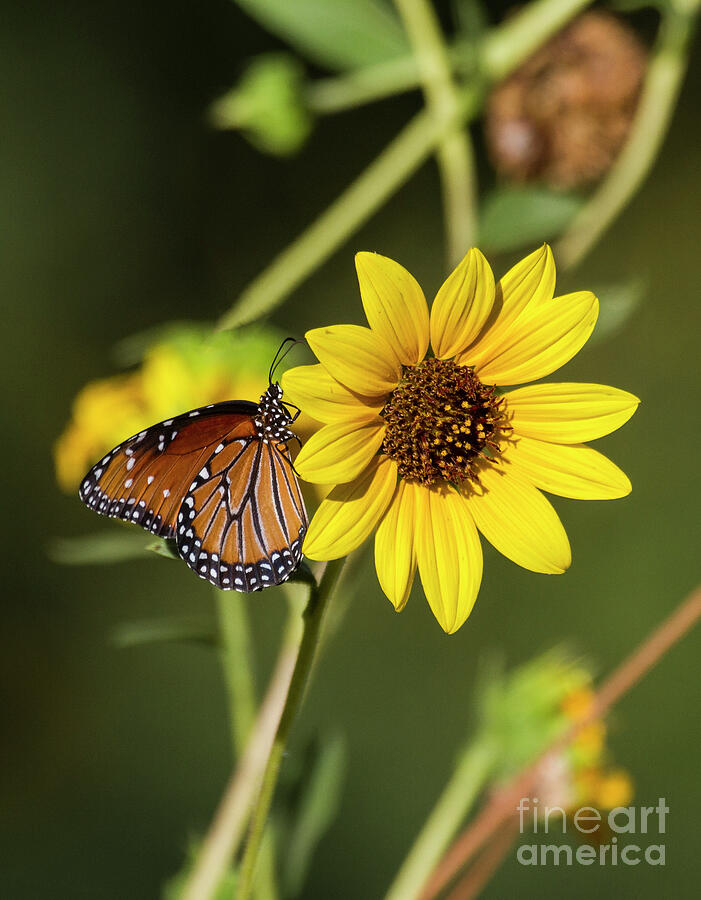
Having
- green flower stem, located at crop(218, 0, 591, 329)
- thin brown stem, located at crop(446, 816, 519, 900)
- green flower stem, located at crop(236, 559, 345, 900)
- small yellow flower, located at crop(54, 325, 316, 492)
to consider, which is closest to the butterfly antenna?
small yellow flower, located at crop(54, 325, 316, 492)

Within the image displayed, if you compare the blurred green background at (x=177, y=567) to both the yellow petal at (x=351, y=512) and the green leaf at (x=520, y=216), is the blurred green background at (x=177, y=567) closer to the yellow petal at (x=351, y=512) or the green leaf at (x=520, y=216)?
the green leaf at (x=520, y=216)

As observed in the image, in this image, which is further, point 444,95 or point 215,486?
point 444,95

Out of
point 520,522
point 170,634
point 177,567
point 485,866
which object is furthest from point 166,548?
point 177,567

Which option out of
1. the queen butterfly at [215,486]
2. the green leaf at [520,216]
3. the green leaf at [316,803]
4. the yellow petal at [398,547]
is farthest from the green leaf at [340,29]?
the green leaf at [316,803]

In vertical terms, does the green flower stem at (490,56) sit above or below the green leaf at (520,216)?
above

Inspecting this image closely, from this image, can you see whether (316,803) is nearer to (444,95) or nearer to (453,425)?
(453,425)

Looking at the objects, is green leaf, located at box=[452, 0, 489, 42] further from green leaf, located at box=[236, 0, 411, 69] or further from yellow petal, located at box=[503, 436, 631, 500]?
yellow petal, located at box=[503, 436, 631, 500]
